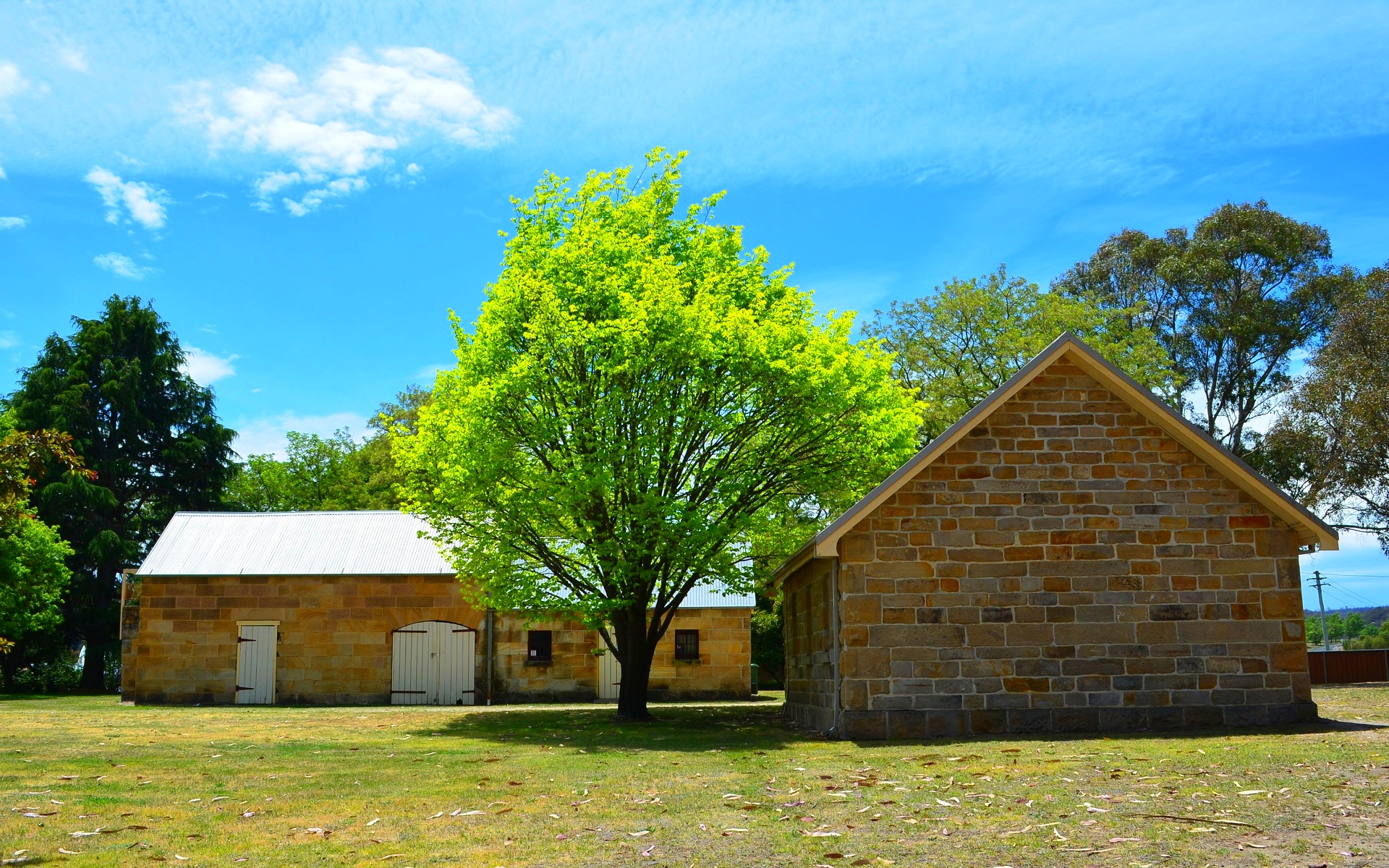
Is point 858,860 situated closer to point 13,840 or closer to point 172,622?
point 13,840

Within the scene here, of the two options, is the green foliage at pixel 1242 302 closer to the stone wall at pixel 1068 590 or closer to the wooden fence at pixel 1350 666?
the wooden fence at pixel 1350 666

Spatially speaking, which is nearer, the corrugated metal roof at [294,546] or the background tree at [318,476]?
the corrugated metal roof at [294,546]

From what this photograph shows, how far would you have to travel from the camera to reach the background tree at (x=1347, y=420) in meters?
33.8

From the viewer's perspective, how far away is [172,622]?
30078 mm

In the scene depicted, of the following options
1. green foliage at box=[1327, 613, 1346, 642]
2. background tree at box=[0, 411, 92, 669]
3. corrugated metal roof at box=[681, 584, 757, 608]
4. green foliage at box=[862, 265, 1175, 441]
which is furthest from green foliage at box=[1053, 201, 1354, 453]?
green foliage at box=[1327, 613, 1346, 642]

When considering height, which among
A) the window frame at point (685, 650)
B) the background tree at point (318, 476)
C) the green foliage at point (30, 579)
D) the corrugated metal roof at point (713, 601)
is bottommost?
the window frame at point (685, 650)

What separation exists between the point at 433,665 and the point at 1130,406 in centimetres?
2005

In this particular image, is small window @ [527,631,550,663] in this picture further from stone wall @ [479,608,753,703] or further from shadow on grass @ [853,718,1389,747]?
shadow on grass @ [853,718,1389,747]

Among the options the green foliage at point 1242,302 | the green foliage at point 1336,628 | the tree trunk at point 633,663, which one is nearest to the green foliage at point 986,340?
the green foliage at point 1242,302

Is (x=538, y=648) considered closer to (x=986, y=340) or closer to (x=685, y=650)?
(x=685, y=650)

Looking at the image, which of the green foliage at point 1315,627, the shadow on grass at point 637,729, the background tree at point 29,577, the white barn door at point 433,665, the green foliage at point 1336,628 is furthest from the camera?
the green foliage at point 1315,627

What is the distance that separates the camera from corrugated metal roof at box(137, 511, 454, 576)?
99.4 ft

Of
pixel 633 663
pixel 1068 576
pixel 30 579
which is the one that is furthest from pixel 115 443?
pixel 1068 576

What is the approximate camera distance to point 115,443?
50.0 metres
